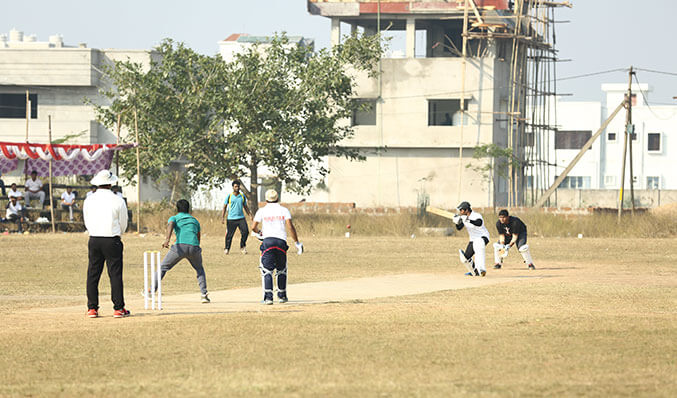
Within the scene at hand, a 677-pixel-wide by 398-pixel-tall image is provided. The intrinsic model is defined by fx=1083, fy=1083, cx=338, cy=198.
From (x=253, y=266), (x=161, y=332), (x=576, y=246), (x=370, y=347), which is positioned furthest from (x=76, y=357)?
(x=576, y=246)

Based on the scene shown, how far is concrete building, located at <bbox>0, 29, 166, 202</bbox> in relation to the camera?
6206 centimetres

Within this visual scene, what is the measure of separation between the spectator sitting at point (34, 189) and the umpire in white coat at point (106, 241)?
995 inches

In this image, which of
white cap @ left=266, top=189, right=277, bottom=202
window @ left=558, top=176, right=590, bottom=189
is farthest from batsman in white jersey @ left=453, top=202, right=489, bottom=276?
window @ left=558, top=176, right=590, bottom=189

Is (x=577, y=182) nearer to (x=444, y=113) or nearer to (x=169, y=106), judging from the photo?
(x=444, y=113)

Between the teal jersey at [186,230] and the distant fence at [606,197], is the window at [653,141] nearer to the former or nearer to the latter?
the distant fence at [606,197]

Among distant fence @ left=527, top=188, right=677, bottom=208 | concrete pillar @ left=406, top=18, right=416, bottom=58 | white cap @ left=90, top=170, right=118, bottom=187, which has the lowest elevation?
distant fence @ left=527, top=188, right=677, bottom=208

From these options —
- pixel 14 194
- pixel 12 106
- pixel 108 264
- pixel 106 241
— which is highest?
pixel 12 106

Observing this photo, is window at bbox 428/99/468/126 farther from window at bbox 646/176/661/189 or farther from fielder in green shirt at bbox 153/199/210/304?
fielder in green shirt at bbox 153/199/210/304

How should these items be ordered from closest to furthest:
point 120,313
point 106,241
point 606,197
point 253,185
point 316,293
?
point 106,241
point 120,313
point 316,293
point 253,185
point 606,197

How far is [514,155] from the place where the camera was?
193ft

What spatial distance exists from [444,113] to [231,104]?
21.1 meters

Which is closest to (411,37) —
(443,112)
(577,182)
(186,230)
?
(443,112)

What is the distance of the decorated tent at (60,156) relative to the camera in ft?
122

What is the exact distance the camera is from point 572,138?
95.2 metres
